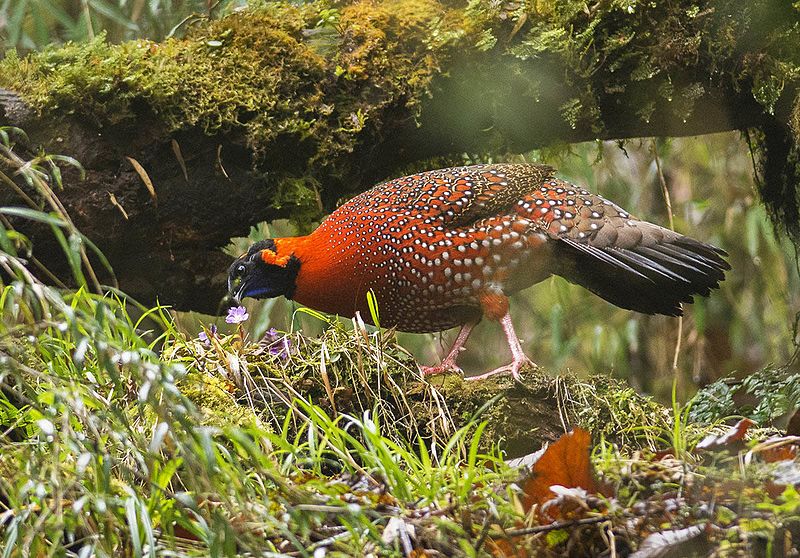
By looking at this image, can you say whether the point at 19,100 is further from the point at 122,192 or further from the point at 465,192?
the point at 465,192

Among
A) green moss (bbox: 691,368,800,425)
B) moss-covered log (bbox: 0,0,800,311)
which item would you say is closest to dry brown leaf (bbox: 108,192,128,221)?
moss-covered log (bbox: 0,0,800,311)

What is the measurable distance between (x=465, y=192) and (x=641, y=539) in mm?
2066

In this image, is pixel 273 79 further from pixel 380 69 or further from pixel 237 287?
pixel 237 287

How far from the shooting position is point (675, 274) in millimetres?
3721

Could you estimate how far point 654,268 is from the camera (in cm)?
373

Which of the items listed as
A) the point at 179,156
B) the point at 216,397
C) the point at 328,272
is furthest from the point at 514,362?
the point at 179,156

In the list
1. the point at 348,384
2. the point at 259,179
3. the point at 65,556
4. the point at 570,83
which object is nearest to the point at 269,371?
the point at 348,384

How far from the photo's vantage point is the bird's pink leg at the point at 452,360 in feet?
11.9

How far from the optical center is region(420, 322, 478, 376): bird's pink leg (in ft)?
11.9

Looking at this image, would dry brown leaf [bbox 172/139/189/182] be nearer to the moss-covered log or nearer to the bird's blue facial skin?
the moss-covered log

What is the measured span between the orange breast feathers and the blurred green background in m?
1.42

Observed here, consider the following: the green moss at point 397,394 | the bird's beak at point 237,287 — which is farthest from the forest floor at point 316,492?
the bird's beak at point 237,287

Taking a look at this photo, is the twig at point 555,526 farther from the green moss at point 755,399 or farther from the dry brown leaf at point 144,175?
the dry brown leaf at point 144,175

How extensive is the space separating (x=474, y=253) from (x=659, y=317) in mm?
3444
